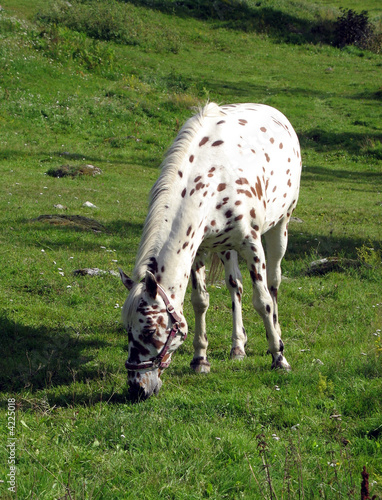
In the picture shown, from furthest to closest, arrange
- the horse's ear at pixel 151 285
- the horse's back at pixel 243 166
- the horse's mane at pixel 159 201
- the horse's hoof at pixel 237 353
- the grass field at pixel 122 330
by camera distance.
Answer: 1. the horse's hoof at pixel 237 353
2. the horse's back at pixel 243 166
3. the horse's mane at pixel 159 201
4. the horse's ear at pixel 151 285
5. the grass field at pixel 122 330

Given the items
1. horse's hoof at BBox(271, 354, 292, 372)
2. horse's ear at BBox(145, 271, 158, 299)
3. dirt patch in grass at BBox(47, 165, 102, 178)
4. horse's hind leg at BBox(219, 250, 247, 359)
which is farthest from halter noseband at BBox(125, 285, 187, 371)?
dirt patch in grass at BBox(47, 165, 102, 178)

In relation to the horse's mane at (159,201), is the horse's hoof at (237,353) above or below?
below

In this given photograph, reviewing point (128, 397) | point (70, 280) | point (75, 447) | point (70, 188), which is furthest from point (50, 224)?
point (75, 447)

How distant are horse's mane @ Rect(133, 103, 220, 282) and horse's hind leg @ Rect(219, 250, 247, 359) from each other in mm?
1668

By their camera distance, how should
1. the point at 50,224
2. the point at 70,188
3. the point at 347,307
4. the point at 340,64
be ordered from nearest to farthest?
the point at 347,307, the point at 50,224, the point at 70,188, the point at 340,64

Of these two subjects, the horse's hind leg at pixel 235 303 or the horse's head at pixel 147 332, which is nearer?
the horse's head at pixel 147 332

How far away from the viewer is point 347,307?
7359 mm

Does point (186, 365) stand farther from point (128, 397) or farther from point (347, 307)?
point (347, 307)

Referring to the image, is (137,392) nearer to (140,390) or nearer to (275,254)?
(140,390)

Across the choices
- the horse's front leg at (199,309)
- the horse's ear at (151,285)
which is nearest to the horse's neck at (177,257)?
the horse's ear at (151,285)

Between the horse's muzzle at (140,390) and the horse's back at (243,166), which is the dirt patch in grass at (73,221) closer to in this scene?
the horse's back at (243,166)

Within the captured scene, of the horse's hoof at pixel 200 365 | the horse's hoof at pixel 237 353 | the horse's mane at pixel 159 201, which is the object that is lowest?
the horse's hoof at pixel 237 353

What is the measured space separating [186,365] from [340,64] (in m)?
31.9

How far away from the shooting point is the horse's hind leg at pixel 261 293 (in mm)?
5469
